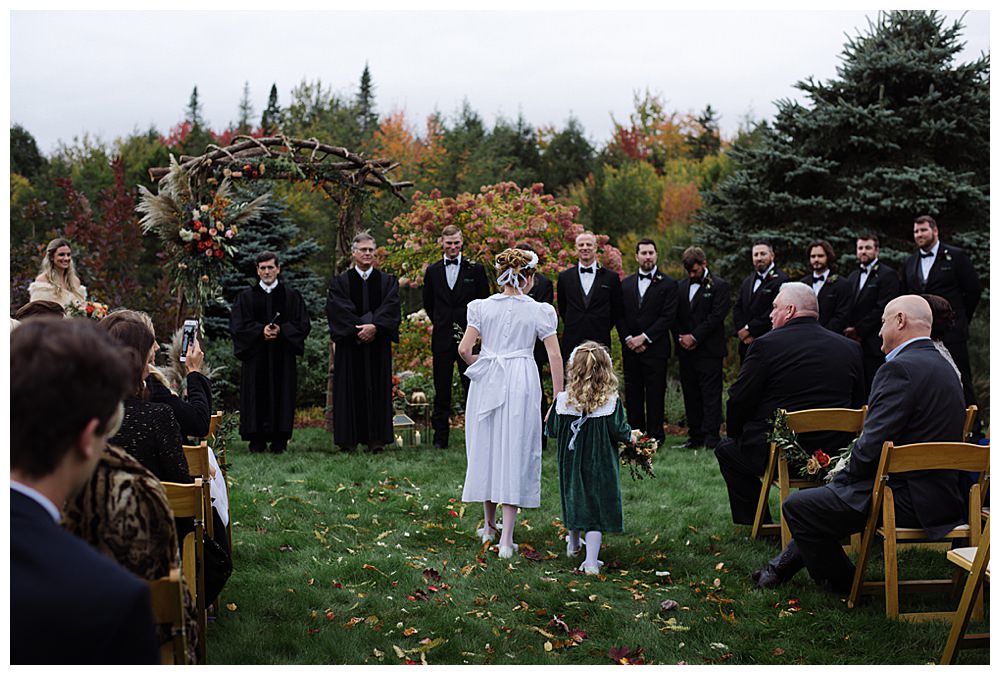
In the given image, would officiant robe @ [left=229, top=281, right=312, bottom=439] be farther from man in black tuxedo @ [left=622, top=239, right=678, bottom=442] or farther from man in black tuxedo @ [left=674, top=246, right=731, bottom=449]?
man in black tuxedo @ [left=674, top=246, right=731, bottom=449]

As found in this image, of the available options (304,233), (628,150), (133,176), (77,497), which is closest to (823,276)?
(77,497)

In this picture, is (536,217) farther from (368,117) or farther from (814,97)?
(368,117)

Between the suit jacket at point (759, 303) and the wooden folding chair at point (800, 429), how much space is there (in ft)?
14.2

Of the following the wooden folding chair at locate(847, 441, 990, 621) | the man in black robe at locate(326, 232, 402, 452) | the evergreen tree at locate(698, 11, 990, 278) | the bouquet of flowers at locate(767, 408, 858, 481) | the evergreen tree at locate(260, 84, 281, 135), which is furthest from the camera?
the evergreen tree at locate(260, 84, 281, 135)

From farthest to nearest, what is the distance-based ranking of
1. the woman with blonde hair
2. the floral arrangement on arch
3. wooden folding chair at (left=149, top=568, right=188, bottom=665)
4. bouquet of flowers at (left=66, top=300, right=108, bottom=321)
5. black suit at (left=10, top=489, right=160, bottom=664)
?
1. the floral arrangement on arch
2. the woman with blonde hair
3. bouquet of flowers at (left=66, top=300, right=108, bottom=321)
4. wooden folding chair at (left=149, top=568, right=188, bottom=665)
5. black suit at (left=10, top=489, right=160, bottom=664)

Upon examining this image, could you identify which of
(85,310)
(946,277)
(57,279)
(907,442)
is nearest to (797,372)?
(907,442)

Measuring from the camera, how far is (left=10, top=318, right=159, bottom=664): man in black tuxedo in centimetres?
184

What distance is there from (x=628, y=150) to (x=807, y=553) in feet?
97.4

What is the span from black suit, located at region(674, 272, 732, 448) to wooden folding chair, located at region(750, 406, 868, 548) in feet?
13.6

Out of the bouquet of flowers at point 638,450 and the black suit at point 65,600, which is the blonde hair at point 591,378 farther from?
the black suit at point 65,600

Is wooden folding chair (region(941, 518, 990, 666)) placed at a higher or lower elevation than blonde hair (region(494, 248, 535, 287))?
lower

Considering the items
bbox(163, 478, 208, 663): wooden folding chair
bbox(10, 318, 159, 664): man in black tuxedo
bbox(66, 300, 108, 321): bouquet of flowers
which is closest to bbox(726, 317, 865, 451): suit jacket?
bbox(163, 478, 208, 663): wooden folding chair

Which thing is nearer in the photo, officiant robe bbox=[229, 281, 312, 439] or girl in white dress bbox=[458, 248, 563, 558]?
girl in white dress bbox=[458, 248, 563, 558]

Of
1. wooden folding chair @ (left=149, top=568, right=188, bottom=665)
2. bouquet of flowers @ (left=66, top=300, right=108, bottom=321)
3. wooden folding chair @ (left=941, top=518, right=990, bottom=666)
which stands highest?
bouquet of flowers @ (left=66, top=300, right=108, bottom=321)
